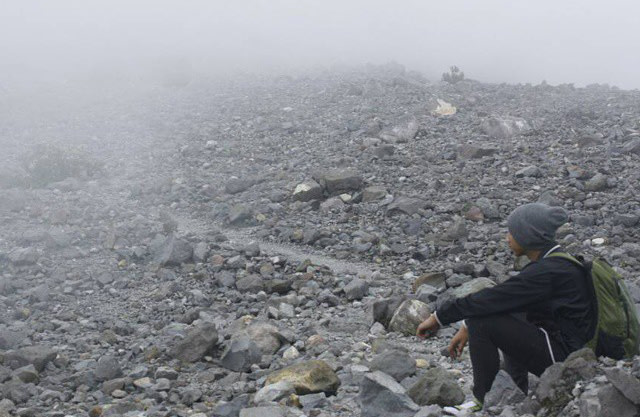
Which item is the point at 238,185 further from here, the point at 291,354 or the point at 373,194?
the point at 291,354

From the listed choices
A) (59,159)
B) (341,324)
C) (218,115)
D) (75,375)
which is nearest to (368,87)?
(218,115)

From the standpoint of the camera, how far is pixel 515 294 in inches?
195

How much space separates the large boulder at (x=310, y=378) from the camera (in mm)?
6152

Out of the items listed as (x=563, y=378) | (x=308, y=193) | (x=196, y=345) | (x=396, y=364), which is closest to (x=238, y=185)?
(x=308, y=193)

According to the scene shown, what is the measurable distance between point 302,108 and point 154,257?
10.7 metres

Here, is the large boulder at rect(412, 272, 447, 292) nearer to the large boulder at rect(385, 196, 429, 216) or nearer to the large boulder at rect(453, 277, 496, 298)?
the large boulder at rect(453, 277, 496, 298)

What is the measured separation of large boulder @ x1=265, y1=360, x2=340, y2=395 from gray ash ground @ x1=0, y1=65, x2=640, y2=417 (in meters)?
0.02

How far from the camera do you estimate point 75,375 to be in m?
7.24

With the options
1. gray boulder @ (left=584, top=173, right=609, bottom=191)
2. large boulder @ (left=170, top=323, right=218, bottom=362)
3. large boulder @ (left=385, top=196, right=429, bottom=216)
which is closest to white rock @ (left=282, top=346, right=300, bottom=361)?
large boulder @ (left=170, top=323, right=218, bottom=362)

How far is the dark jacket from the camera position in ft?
16.2

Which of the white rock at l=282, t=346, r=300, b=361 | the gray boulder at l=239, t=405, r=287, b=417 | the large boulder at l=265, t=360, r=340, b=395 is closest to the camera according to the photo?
the gray boulder at l=239, t=405, r=287, b=417

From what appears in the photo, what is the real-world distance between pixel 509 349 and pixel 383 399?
3.22 ft

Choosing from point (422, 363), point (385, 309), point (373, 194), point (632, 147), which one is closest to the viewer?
point (422, 363)

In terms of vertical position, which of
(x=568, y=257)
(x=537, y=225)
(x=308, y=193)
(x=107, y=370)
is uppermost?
(x=537, y=225)
